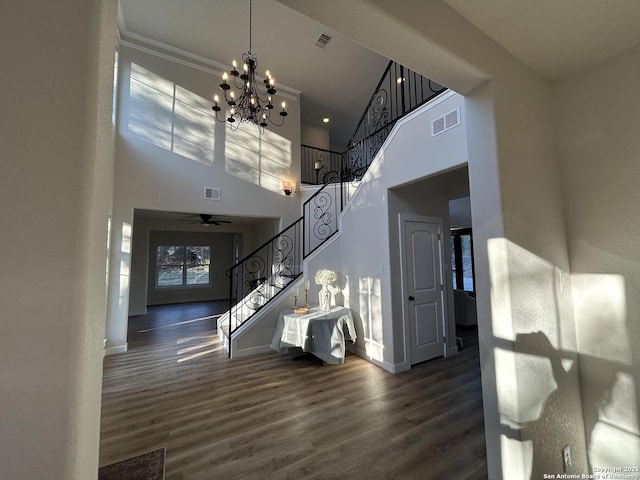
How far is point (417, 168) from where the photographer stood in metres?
3.09

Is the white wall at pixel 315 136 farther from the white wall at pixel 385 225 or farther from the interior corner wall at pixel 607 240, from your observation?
→ the interior corner wall at pixel 607 240

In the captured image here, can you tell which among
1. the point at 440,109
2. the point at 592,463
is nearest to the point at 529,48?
the point at 440,109

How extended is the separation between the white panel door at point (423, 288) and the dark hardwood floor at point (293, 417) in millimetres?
276

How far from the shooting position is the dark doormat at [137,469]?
103 centimetres

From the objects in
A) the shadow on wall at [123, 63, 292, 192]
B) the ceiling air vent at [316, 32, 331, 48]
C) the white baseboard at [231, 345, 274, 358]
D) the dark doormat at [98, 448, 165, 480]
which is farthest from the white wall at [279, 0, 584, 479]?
the shadow on wall at [123, 63, 292, 192]

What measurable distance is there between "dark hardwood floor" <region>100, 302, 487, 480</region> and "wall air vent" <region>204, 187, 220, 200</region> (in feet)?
9.83

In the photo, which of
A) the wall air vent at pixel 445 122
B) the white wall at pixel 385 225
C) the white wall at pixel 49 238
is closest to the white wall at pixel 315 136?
the white wall at pixel 385 225

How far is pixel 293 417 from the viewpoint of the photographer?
2.52 meters

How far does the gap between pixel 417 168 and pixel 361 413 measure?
275 cm

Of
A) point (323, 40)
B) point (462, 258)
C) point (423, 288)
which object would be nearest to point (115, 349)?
point (423, 288)

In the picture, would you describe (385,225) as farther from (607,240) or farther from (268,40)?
(268,40)

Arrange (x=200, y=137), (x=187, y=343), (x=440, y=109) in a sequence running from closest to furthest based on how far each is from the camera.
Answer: (x=440, y=109), (x=187, y=343), (x=200, y=137)

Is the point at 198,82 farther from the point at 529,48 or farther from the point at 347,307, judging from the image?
Answer: the point at 529,48

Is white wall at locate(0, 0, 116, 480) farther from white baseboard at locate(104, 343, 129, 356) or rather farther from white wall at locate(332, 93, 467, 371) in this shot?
white baseboard at locate(104, 343, 129, 356)
